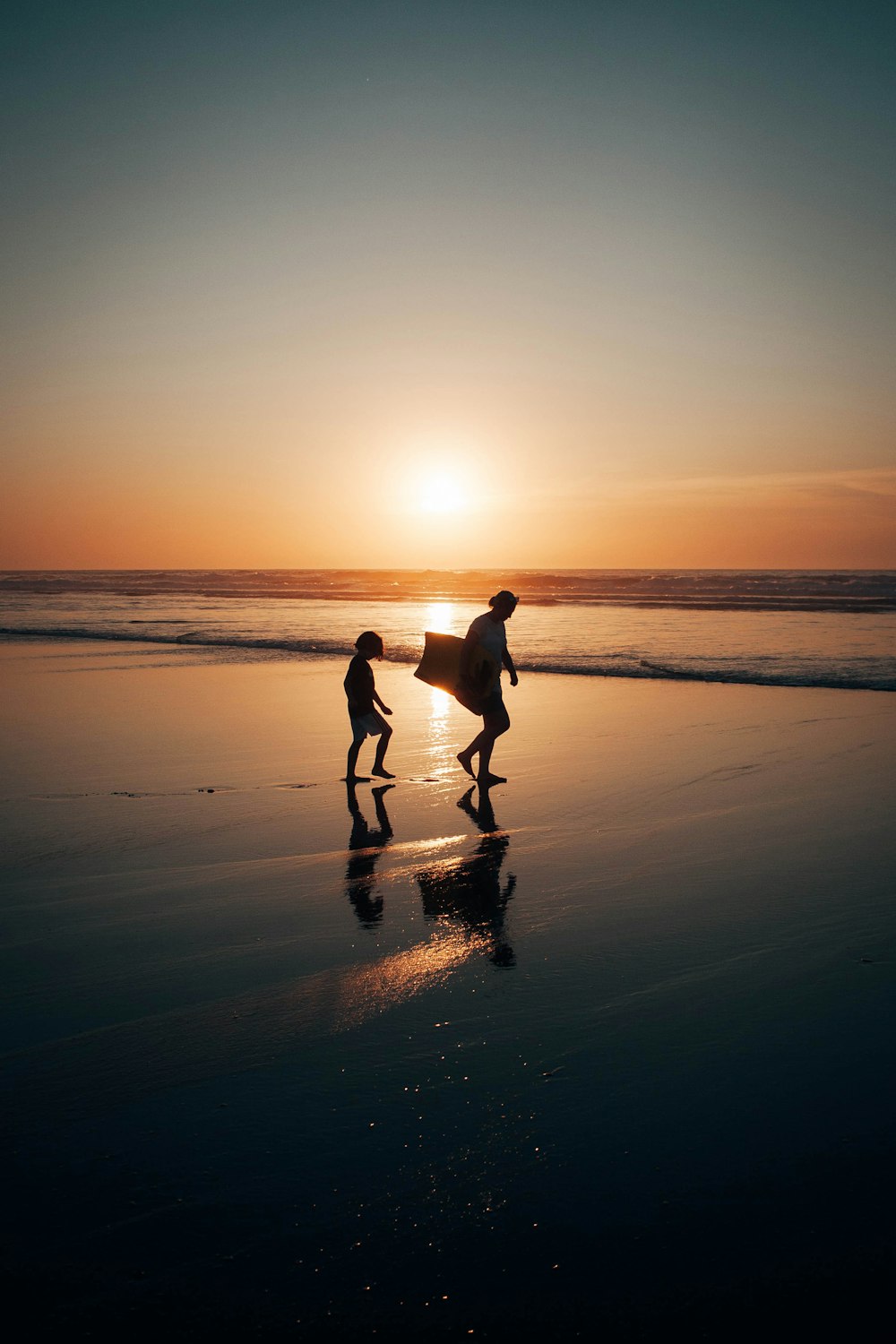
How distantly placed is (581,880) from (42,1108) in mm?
3544

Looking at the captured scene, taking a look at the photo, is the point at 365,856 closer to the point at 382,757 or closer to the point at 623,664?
the point at 382,757

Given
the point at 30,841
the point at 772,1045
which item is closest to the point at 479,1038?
the point at 772,1045

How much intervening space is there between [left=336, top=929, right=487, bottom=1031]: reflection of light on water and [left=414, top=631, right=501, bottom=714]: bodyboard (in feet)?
15.0

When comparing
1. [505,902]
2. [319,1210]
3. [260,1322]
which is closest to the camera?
[260,1322]

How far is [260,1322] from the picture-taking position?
2.49 meters

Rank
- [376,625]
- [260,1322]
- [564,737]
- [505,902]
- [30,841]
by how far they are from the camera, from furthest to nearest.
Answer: [376,625]
[564,737]
[30,841]
[505,902]
[260,1322]

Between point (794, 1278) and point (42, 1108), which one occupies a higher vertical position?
point (42, 1108)

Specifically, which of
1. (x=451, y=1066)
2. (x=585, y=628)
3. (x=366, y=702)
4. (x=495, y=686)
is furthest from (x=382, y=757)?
(x=585, y=628)

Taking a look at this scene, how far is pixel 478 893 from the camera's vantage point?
591cm

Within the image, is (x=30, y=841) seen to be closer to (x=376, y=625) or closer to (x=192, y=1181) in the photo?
Result: (x=192, y=1181)

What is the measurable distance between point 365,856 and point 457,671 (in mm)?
3850

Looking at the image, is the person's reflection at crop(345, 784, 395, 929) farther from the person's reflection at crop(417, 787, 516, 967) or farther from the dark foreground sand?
the person's reflection at crop(417, 787, 516, 967)

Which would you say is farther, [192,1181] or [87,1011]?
[87,1011]

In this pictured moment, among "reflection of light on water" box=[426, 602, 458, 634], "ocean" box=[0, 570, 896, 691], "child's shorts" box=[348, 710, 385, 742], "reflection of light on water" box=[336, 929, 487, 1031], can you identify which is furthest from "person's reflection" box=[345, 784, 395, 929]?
"reflection of light on water" box=[426, 602, 458, 634]
